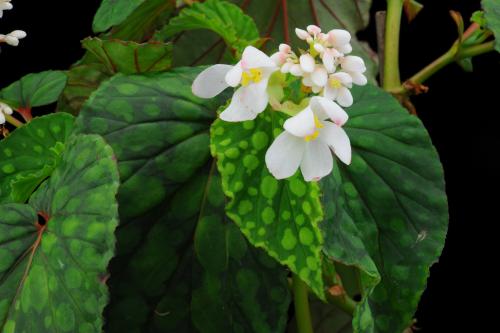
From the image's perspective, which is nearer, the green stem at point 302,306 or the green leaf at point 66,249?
the green leaf at point 66,249

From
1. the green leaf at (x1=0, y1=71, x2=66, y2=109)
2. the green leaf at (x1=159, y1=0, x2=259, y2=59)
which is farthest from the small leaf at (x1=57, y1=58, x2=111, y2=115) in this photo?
the green leaf at (x1=159, y1=0, x2=259, y2=59)

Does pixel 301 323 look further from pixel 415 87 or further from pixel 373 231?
pixel 415 87

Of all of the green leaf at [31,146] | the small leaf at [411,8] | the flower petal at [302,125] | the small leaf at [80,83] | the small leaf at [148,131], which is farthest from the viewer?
the small leaf at [411,8]

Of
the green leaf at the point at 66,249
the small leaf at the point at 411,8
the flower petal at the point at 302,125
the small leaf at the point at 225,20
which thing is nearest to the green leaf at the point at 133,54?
the small leaf at the point at 225,20

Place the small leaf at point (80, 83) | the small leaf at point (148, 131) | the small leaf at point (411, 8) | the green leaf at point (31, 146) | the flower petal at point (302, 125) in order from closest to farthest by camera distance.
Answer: the flower petal at point (302, 125), the small leaf at point (148, 131), the green leaf at point (31, 146), the small leaf at point (80, 83), the small leaf at point (411, 8)

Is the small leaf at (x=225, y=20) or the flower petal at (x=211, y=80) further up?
the flower petal at (x=211, y=80)

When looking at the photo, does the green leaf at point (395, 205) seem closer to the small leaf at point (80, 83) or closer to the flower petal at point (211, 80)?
the flower petal at point (211, 80)

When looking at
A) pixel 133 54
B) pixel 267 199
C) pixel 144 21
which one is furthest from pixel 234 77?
pixel 144 21
